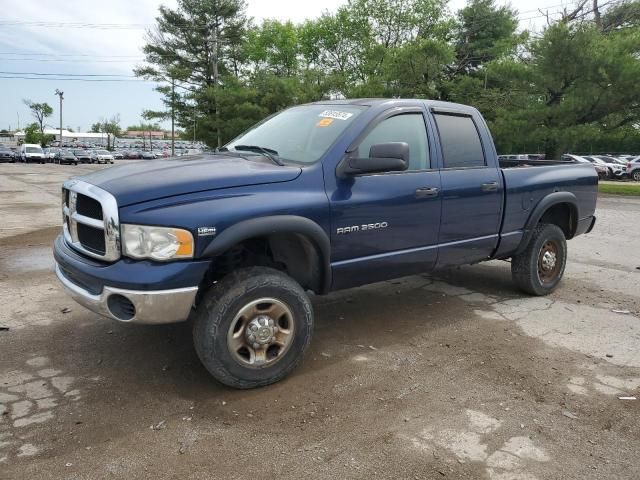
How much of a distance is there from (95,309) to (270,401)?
1.21 metres

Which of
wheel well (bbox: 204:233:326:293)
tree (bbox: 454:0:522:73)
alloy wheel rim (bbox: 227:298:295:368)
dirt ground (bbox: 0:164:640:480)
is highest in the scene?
tree (bbox: 454:0:522:73)

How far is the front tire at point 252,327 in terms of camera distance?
3246mm

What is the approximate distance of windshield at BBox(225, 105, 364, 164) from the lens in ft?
12.8

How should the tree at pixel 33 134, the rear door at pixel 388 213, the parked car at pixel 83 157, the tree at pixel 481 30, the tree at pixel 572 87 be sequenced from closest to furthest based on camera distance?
the rear door at pixel 388 213, the tree at pixel 572 87, the tree at pixel 481 30, the parked car at pixel 83 157, the tree at pixel 33 134

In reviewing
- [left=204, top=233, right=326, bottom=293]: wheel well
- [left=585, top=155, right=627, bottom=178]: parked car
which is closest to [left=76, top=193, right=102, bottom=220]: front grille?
[left=204, top=233, right=326, bottom=293]: wheel well

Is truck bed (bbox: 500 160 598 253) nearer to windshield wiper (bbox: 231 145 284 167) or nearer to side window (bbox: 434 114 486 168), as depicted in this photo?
side window (bbox: 434 114 486 168)

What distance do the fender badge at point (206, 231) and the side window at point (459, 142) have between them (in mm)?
2251

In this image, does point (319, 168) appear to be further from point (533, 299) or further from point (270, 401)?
point (533, 299)

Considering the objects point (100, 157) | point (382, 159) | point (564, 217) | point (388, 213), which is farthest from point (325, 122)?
point (100, 157)

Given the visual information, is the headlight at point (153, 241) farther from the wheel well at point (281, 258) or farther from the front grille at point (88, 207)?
the wheel well at point (281, 258)

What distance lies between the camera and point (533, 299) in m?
5.56

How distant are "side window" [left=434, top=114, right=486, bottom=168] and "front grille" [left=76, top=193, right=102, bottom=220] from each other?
277 centimetres

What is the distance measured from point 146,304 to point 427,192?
2331 millimetres

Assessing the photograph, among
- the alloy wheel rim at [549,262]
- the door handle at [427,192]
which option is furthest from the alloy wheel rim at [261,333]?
the alloy wheel rim at [549,262]
